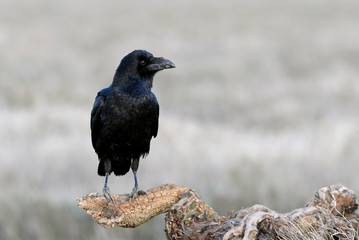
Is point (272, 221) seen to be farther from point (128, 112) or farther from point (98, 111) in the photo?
point (98, 111)

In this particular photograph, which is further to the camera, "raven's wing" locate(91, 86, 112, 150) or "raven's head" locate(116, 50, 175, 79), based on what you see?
"raven's wing" locate(91, 86, 112, 150)

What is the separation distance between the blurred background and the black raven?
375 centimetres

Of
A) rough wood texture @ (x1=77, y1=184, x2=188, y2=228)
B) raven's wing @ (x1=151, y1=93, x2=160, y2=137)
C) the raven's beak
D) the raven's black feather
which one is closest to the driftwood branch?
rough wood texture @ (x1=77, y1=184, x2=188, y2=228)

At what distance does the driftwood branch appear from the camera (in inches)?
166

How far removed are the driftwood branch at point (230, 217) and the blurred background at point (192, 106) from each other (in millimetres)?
4144

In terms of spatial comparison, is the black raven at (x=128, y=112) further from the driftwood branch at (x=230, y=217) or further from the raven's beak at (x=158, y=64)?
the driftwood branch at (x=230, y=217)

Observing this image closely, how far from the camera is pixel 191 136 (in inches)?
441

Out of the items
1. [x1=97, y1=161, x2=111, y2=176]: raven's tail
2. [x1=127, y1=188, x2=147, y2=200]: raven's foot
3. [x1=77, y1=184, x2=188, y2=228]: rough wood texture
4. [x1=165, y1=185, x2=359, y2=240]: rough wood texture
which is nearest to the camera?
[x1=165, y1=185, x2=359, y2=240]: rough wood texture

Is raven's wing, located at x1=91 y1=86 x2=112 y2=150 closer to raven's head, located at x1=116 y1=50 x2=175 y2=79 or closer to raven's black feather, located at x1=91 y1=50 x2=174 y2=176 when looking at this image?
raven's black feather, located at x1=91 y1=50 x2=174 y2=176

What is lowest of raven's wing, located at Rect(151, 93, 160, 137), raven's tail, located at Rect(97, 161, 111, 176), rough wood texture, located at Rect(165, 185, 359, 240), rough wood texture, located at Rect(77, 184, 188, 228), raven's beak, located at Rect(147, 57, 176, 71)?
rough wood texture, located at Rect(165, 185, 359, 240)

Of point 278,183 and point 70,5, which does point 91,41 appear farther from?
point 278,183

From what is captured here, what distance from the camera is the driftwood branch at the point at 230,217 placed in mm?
4219

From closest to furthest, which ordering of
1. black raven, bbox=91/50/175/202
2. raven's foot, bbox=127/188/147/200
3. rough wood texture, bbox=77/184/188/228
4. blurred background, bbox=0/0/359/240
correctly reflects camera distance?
rough wood texture, bbox=77/184/188/228
raven's foot, bbox=127/188/147/200
black raven, bbox=91/50/175/202
blurred background, bbox=0/0/359/240

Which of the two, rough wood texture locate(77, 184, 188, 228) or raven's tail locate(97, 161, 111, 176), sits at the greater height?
raven's tail locate(97, 161, 111, 176)
